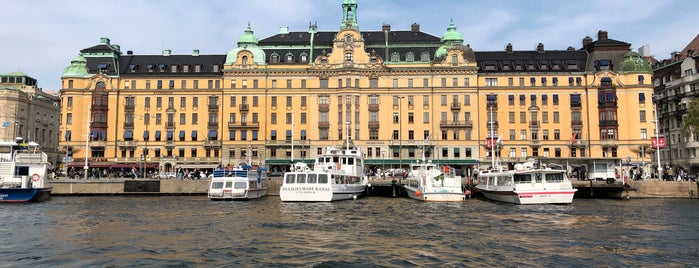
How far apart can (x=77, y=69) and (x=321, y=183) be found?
239 feet

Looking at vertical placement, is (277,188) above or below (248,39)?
below

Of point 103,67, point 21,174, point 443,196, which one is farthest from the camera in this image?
point 103,67

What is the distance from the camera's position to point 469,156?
103 metres

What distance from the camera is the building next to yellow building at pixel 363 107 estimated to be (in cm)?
10338

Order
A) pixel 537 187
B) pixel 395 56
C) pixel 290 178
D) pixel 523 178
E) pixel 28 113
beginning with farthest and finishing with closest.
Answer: pixel 28 113 < pixel 395 56 < pixel 290 178 < pixel 523 178 < pixel 537 187

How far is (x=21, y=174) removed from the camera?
198 feet

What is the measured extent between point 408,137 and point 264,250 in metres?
78.7

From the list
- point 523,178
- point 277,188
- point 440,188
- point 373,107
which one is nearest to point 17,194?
point 277,188

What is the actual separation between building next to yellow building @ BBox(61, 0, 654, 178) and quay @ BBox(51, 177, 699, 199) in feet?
93.3

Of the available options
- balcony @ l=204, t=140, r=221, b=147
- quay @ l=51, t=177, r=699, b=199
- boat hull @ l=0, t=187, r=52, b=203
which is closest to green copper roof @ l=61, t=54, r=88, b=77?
balcony @ l=204, t=140, r=221, b=147

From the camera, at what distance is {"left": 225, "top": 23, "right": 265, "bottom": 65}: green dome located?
107 metres

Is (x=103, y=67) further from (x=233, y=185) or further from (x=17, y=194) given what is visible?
(x=233, y=185)

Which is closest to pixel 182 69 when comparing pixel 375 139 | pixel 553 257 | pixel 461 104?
pixel 375 139

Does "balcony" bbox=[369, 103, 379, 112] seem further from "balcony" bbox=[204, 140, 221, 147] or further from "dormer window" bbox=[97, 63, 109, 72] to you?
"dormer window" bbox=[97, 63, 109, 72]
